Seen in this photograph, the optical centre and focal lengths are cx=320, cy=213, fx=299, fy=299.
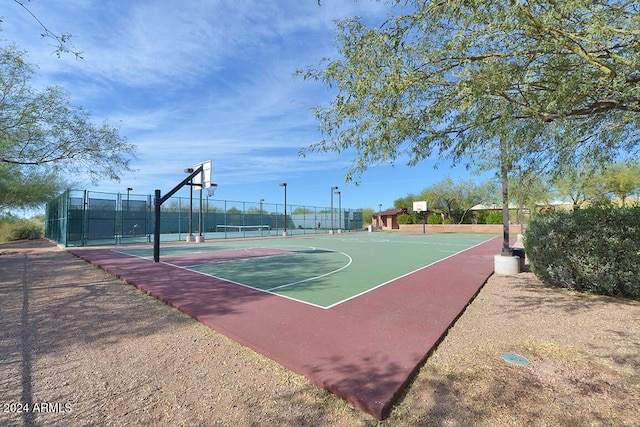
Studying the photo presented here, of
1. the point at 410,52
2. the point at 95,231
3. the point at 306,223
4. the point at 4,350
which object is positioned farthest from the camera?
the point at 306,223

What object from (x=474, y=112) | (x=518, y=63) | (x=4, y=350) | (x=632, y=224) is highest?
(x=518, y=63)

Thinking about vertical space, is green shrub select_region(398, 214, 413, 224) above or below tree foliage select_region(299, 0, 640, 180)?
below

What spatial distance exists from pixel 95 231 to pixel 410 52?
22.1 meters

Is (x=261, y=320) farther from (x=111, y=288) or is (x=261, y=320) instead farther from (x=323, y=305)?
(x=111, y=288)

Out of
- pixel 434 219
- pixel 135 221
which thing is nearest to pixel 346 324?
pixel 135 221

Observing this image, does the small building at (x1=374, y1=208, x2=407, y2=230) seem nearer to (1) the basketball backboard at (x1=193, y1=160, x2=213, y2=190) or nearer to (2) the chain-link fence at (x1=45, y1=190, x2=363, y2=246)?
(2) the chain-link fence at (x1=45, y1=190, x2=363, y2=246)

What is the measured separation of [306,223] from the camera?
38.4m

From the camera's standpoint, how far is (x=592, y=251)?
6.18m

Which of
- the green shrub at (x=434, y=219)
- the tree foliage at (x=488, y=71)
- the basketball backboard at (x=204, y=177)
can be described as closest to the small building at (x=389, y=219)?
the green shrub at (x=434, y=219)

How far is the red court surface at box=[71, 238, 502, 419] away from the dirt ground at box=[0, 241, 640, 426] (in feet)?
0.51

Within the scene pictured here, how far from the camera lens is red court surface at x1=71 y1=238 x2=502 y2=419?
308 cm

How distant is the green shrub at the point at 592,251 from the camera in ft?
19.1

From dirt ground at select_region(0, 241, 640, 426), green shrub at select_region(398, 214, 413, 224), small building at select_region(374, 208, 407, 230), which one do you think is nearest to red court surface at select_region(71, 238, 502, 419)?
dirt ground at select_region(0, 241, 640, 426)

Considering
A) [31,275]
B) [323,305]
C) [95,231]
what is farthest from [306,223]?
[323,305]
